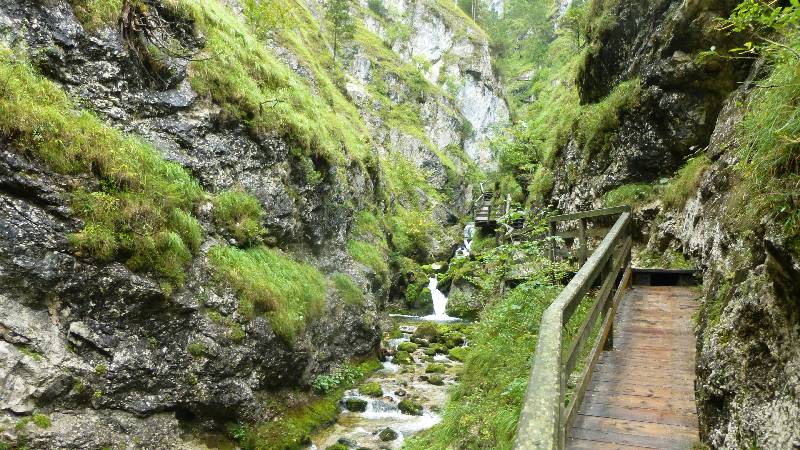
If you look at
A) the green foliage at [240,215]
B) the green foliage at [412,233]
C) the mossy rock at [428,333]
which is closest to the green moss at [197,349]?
the green foliage at [240,215]

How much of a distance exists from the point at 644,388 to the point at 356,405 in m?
9.24

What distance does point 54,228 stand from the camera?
7961mm

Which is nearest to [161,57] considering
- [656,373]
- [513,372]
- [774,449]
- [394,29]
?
[513,372]

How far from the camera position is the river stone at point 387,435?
10.6 m

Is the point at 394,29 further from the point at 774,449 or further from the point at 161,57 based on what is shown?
the point at 774,449

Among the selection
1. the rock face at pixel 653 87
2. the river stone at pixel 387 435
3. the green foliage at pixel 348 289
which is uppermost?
the rock face at pixel 653 87

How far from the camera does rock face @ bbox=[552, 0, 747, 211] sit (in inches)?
382

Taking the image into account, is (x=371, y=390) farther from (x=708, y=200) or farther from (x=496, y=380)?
(x=708, y=200)

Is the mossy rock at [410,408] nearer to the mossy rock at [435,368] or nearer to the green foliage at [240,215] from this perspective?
the mossy rock at [435,368]

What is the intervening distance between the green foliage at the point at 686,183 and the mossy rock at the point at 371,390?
884 centimetres

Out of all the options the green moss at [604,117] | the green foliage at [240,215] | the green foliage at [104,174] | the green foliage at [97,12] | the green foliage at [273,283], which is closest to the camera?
the green foliage at [104,174]

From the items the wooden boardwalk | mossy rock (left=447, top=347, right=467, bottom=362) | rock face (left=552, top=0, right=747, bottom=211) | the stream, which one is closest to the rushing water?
the stream

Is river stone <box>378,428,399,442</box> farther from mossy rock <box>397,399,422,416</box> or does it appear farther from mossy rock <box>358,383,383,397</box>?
mossy rock <box>358,383,383,397</box>

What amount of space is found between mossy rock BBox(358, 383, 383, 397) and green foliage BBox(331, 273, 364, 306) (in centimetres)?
270
